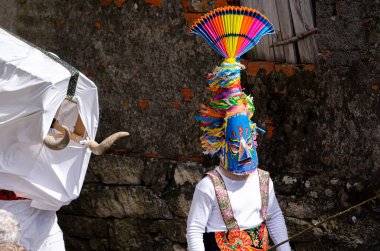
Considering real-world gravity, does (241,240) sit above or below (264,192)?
below

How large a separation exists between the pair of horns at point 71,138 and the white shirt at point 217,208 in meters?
0.64

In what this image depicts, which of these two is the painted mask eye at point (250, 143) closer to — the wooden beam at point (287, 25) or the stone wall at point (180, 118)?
the stone wall at point (180, 118)

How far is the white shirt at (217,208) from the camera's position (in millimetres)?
3746

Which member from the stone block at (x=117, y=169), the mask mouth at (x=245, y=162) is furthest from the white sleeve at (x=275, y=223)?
the stone block at (x=117, y=169)

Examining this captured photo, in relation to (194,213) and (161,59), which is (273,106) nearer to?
(161,59)

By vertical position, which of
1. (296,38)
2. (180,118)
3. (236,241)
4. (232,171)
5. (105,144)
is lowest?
(236,241)

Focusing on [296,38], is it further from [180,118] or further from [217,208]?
[217,208]

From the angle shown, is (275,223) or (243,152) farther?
(275,223)

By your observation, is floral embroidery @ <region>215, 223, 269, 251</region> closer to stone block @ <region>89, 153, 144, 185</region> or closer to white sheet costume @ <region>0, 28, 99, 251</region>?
white sheet costume @ <region>0, 28, 99, 251</region>

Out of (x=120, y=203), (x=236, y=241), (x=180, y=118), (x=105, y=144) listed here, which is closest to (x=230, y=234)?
(x=236, y=241)

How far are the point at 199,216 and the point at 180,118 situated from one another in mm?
1624

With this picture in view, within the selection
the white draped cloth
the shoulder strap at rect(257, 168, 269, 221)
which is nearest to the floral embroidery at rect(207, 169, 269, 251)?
the shoulder strap at rect(257, 168, 269, 221)

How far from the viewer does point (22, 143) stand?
418cm

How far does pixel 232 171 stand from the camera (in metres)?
3.80
